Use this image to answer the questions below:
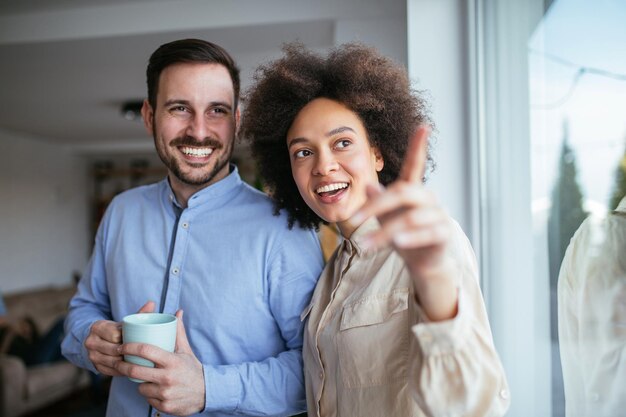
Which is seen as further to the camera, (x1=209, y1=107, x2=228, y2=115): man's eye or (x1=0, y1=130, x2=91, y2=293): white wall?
(x1=0, y1=130, x2=91, y2=293): white wall

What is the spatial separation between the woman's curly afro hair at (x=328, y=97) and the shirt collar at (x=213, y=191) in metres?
0.11

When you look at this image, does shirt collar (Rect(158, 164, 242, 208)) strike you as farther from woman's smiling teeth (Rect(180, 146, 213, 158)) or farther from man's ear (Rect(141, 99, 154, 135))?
man's ear (Rect(141, 99, 154, 135))

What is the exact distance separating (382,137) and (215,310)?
61 cm

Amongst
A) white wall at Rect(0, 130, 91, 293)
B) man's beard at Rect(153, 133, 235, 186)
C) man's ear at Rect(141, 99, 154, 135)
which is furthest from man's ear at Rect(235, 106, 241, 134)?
white wall at Rect(0, 130, 91, 293)

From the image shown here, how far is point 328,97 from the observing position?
1.11 meters

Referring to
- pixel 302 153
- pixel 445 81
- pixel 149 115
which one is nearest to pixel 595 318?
pixel 302 153

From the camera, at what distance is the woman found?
62cm

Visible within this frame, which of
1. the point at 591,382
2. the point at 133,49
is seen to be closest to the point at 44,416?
the point at 133,49

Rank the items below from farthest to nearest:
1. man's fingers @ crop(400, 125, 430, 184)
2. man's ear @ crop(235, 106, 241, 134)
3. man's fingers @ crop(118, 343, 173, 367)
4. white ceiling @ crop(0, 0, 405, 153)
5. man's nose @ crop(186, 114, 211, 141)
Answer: white ceiling @ crop(0, 0, 405, 153) → man's ear @ crop(235, 106, 241, 134) → man's nose @ crop(186, 114, 211, 141) → man's fingers @ crop(118, 343, 173, 367) → man's fingers @ crop(400, 125, 430, 184)

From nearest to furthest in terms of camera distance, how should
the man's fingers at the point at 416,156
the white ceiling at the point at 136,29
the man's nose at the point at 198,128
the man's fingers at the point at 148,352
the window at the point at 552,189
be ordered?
1. the man's fingers at the point at 416,156
2. the window at the point at 552,189
3. the man's fingers at the point at 148,352
4. the man's nose at the point at 198,128
5. the white ceiling at the point at 136,29

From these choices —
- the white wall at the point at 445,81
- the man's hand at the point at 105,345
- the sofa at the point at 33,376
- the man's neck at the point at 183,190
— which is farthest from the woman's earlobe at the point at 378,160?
the sofa at the point at 33,376

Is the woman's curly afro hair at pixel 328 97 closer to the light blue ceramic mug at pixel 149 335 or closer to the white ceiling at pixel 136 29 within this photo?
the light blue ceramic mug at pixel 149 335

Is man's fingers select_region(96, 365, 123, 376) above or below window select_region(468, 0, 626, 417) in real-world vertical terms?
below

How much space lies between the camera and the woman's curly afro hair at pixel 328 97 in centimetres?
111
